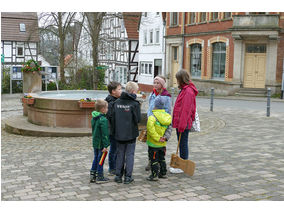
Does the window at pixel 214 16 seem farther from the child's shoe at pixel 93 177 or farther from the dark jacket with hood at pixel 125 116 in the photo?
the child's shoe at pixel 93 177

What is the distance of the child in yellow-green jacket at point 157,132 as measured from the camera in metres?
5.84

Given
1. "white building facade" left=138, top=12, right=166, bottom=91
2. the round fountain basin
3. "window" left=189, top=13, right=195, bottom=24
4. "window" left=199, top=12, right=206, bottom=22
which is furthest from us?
"white building facade" left=138, top=12, right=166, bottom=91

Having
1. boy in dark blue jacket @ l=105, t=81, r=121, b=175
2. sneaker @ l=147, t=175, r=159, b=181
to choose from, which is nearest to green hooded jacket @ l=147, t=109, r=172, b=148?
sneaker @ l=147, t=175, r=159, b=181

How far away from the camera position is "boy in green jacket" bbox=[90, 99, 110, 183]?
5.75 metres

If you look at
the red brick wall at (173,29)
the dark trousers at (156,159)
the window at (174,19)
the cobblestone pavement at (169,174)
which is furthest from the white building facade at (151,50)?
the dark trousers at (156,159)

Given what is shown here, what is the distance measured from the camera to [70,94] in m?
14.6

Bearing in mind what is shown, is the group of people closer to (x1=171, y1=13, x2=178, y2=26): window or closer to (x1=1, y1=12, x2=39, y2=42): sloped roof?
(x1=171, y1=13, x2=178, y2=26): window

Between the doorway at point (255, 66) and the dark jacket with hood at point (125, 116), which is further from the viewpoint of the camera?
the doorway at point (255, 66)

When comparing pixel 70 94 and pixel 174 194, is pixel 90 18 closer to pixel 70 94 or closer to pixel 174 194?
pixel 70 94

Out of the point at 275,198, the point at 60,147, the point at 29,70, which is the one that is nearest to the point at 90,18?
the point at 29,70

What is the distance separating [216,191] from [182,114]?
1.34 metres


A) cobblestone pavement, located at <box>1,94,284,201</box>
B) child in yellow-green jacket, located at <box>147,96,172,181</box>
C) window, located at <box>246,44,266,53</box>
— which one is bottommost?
cobblestone pavement, located at <box>1,94,284,201</box>

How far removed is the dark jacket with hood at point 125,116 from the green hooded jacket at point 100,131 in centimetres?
17

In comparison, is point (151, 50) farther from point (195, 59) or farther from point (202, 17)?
point (202, 17)
